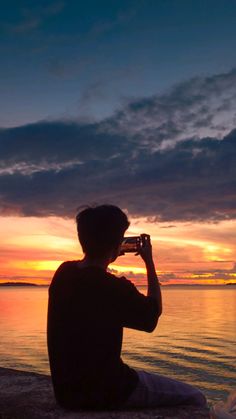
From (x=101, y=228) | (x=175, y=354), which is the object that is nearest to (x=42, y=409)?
(x=101, y=228)

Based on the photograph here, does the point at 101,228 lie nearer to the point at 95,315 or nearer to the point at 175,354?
the point at 95,315

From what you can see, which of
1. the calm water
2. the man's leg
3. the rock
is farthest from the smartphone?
the calm water

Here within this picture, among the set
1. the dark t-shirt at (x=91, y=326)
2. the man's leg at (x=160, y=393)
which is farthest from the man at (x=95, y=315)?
the man's leg at (x=160, y=393)

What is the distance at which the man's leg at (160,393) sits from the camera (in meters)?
4.11

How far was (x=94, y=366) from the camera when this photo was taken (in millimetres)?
3785

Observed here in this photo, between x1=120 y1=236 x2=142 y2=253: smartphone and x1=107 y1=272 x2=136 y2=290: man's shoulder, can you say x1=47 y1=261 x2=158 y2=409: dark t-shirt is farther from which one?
x1=120 y1=236 x2=142 y2=253: smartphone

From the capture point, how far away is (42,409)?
172 inches

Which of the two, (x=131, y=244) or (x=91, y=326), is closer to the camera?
(x=91, y=326)

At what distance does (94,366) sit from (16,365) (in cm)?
2668

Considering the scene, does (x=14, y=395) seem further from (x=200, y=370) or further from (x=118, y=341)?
(x=200, y=370)

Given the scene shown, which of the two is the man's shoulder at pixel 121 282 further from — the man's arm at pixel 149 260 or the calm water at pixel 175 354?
the calm water at pixel 175 354

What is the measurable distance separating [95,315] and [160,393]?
1.14 metres

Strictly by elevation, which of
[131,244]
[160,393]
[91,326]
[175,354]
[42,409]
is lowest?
[175,354]

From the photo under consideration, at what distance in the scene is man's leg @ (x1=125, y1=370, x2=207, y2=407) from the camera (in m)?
4.11
